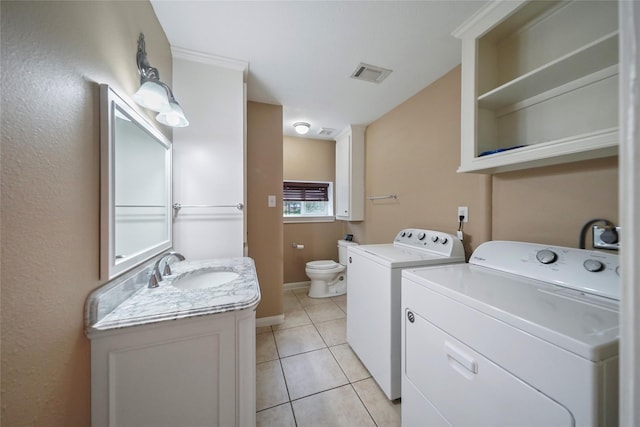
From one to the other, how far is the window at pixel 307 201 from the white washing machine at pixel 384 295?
163cm

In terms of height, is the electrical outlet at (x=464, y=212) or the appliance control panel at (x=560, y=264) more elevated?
the electrical outlet at (x=464, y=212)

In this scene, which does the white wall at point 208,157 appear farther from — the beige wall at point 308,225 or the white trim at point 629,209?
the white trim at point 629,209

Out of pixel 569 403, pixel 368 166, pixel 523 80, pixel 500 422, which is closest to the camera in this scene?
pixel 569 403

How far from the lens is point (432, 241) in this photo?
167 centimetres

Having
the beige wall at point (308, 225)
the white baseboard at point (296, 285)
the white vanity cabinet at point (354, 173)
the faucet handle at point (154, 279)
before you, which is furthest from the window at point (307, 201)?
the faucet handle at point (154, 279)

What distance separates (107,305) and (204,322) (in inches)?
13.5

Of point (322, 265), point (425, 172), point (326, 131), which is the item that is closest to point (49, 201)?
point (425, 172)

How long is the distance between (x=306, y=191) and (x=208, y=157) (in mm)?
1897

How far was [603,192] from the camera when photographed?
100 cm

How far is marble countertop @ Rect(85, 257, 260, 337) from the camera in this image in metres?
0.77

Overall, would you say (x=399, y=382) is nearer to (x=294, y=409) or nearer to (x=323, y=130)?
(x=294, y=409)

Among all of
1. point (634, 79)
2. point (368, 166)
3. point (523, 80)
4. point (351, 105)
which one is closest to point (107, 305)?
point (634, 79)

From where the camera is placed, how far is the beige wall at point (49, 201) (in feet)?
1.71

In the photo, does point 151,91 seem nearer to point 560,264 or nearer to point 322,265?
point 560,264
